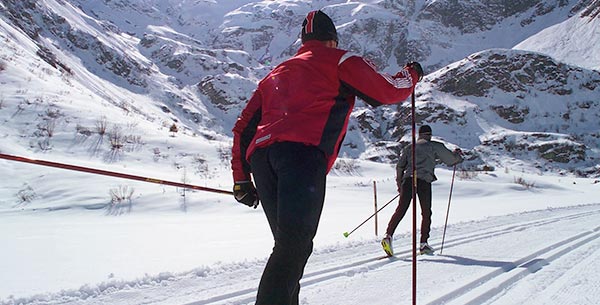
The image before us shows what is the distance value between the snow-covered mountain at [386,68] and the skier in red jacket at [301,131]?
9.61 meters

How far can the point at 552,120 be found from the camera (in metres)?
53.6

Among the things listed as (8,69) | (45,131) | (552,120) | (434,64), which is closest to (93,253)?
(45,131)

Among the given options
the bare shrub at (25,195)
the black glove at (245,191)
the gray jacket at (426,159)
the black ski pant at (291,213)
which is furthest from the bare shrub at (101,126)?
the black ski pant at (291,213)

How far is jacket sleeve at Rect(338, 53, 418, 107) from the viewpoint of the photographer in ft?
6.07

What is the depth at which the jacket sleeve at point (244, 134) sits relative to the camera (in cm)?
212

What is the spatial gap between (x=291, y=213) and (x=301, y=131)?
0.37 m

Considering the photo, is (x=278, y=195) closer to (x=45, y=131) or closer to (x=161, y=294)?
(x=161, y=294)

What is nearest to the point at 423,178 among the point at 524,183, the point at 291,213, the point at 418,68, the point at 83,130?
the point at 418,68

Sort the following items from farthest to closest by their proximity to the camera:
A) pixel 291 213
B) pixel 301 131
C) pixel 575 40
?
pixel 575 40 → pixel 301 131 → pixel 291 213

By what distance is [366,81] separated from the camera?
1.86 m

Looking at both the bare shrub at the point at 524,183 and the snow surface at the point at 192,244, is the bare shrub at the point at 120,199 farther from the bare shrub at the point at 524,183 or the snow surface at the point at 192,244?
the bare shrub at the point at 524,183

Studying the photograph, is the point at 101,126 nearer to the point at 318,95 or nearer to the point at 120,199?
the point at 120,199

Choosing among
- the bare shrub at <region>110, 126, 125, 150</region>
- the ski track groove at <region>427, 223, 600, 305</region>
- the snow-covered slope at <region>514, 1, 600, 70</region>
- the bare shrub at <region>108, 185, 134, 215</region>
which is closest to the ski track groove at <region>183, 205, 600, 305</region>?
the ski track groove at <region>427, 223, 600, 305</region>

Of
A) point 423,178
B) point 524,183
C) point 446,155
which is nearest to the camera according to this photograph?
point 446,155
